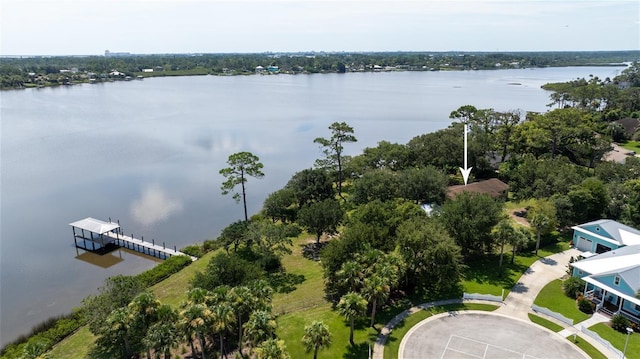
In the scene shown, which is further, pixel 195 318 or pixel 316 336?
pixel 316 336

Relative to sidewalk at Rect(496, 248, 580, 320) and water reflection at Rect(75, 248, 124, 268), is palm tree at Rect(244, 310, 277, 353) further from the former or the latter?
water reflection at Rect(75, 248, 124, 268)

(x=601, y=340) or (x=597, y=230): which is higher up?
(x=597, y=230)

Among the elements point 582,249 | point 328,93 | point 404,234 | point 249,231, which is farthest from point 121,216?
point 328,93

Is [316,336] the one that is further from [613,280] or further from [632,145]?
[632,145]

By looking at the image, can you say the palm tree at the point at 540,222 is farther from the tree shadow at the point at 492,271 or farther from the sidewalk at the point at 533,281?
the tree shadow at the point at 492,271

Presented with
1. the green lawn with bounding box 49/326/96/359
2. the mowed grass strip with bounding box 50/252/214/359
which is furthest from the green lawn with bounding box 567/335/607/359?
the green lawn with bounding box 49/326/96/359

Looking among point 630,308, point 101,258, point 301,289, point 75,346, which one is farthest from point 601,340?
point 101,258

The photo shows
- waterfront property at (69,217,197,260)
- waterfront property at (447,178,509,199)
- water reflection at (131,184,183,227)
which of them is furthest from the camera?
waterfront property at (447,178,509,199)
